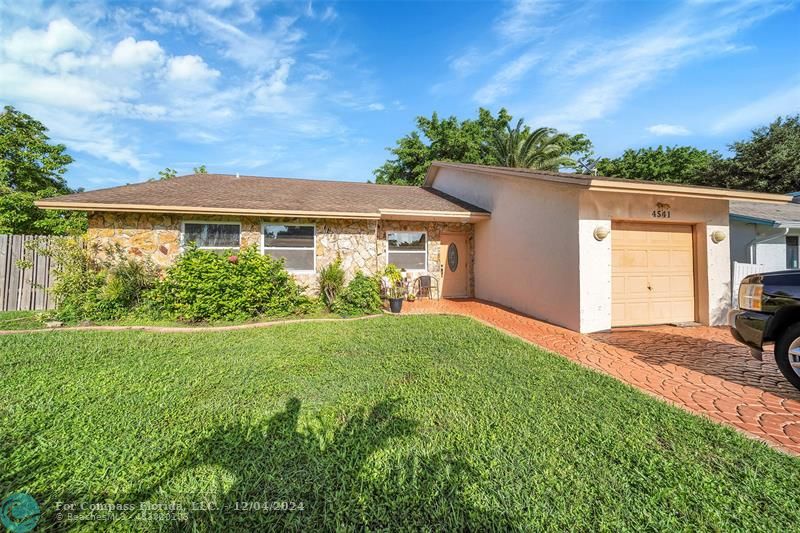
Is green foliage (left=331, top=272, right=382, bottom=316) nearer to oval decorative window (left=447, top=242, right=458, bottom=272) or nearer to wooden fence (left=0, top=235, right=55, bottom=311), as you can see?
oval decorative window (left=447, top=242, right=458, bottom=272)

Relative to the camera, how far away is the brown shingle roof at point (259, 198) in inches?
305

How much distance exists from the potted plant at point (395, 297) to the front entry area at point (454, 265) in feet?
7.23

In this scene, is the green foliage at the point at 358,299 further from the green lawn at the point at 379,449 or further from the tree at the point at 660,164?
the tree at the point at 660,164

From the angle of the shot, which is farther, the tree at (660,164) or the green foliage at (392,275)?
the tree at (660,164)

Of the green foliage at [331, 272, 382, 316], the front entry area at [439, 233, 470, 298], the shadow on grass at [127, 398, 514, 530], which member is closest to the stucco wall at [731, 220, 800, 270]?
the front entry area at [439, 233, 470, 298]

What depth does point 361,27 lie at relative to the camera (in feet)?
30.1

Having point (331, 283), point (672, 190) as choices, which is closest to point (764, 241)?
point (672, 190)

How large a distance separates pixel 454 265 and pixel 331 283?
4843 millimetres

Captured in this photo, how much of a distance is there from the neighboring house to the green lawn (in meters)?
9.79

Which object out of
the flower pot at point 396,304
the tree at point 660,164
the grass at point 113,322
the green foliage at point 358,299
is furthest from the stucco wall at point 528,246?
the tree at point 660,164

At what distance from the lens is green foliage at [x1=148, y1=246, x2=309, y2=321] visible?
7281 millimetres

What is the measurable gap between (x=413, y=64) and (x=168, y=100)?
8210mm

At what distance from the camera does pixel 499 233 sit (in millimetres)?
9523

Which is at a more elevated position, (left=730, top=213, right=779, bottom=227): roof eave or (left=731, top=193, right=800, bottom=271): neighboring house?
(left=730, top=213, right=779, bottom=227): roof eave
